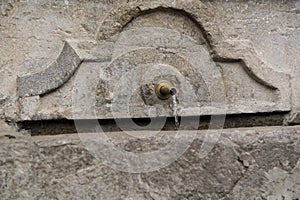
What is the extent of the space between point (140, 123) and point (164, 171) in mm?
197

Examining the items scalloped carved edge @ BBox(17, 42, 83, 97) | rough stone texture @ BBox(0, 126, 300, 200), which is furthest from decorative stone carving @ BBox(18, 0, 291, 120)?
rough stone texture @ BBox(0, 126, 300, 200)

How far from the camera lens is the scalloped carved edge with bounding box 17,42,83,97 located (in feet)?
4.85

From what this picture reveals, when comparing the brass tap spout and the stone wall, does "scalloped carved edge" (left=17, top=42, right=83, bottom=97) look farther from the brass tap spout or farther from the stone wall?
the brass tap spout

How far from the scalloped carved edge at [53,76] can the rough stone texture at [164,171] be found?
0.15 m

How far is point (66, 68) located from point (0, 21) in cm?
22

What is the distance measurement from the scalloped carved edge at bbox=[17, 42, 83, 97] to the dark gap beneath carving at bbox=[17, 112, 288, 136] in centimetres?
9

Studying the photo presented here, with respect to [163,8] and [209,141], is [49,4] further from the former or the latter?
[209,141]

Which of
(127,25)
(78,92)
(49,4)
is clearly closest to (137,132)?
(78,92)

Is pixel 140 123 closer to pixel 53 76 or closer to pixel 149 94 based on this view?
pixel 149 94

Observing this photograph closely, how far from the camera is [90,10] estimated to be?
1.55 metres

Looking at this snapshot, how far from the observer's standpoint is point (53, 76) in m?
1.50

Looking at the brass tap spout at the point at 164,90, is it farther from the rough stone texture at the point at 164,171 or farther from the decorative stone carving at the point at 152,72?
the rough stone texture at the point at 164,171

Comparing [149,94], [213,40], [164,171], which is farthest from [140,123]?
[213,40]

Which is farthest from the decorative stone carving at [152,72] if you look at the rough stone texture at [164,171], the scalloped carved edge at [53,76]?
the rough stone texture at [164,171]
